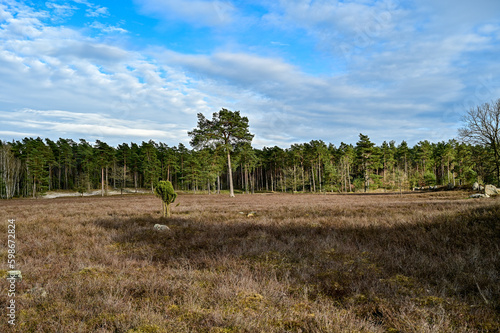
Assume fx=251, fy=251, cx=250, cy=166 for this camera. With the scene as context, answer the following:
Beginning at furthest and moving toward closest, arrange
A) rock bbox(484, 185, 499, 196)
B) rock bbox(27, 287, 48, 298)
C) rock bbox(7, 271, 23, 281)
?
rock bbox(484, 185, 499, 196)
rock bbox(7, 271, 23, 281)
rock bbox(27, 287, 48, 298)

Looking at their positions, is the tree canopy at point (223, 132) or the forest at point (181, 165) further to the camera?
the forest at point (181, 165)

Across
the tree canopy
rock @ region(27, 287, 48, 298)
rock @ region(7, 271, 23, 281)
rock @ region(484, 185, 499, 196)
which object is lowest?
rock @ region(484, 185, 499, 196)

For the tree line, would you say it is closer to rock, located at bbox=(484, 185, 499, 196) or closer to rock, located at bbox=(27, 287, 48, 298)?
rock, located at bbox=(484, 185, 499, 196)

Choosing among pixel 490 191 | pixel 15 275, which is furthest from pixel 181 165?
pixel 15 275

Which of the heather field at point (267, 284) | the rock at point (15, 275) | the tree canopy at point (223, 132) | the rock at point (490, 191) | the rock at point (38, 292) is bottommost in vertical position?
the rock at point (490, 191)

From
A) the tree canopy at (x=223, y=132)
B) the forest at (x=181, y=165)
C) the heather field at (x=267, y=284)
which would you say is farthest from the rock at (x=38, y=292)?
the forest at (x=181, y=165)

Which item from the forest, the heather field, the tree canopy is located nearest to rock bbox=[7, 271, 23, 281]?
the heather field

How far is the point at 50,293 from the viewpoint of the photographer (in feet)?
12.6

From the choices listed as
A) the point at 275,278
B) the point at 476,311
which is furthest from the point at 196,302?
the point at 476,311

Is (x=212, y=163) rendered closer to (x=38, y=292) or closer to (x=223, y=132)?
(x=223, y=132)

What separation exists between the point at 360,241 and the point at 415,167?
108583 millimetres

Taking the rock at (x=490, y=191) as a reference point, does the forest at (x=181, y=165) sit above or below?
above

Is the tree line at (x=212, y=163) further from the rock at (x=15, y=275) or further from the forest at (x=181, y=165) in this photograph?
the rock at (x=15, y=275)

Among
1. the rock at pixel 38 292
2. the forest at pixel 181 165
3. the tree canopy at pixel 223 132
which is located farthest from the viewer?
the forest at pixel 181 165
